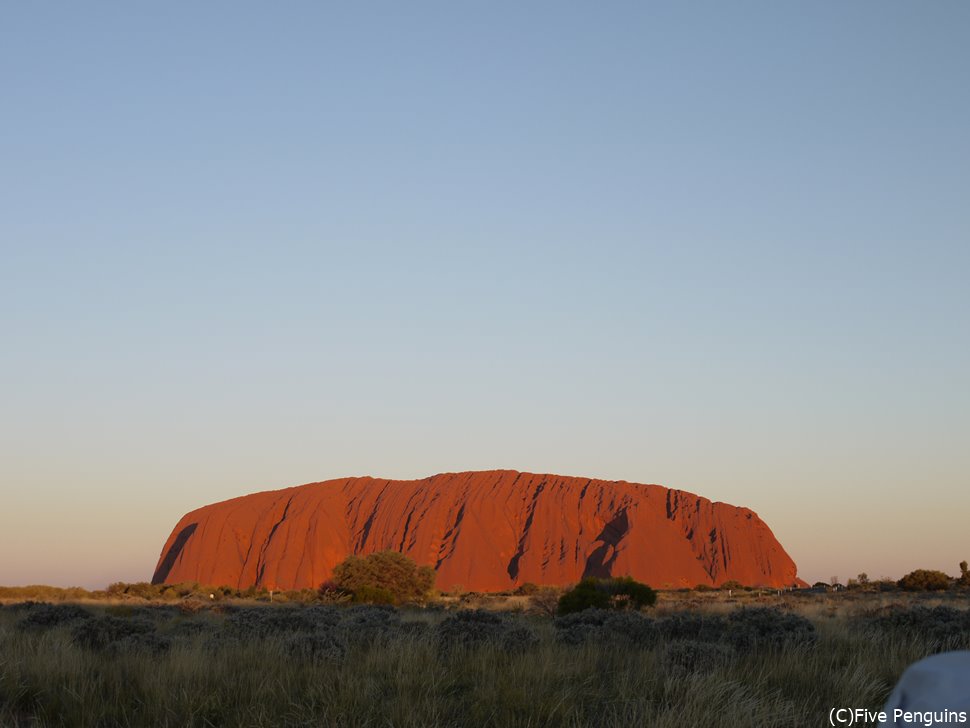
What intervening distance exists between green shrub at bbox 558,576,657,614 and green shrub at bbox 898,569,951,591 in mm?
18793

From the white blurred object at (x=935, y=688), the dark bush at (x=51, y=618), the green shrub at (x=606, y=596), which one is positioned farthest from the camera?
the green shrub at (x=606, y=596)

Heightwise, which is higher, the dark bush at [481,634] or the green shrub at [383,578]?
the dark bush at [481,634]

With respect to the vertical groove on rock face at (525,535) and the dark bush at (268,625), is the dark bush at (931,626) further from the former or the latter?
the vertical groove on rock face at (525,535)

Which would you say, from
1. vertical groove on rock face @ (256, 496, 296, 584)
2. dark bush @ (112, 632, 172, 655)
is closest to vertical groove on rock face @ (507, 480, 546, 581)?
vertical groove on rock face @ (256, 496, 296, 584)

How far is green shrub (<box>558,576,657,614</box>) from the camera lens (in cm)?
2670

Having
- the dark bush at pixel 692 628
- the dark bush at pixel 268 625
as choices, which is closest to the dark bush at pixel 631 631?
the dark bush at pixel 692 628

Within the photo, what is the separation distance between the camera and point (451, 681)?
8.16 meters

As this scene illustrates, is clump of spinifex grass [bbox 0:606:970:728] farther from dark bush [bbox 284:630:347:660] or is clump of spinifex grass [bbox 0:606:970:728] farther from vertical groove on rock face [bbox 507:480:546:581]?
vertical groove on rock face [bbox 507:480:546:581]

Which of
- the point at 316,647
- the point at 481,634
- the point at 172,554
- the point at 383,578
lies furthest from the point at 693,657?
the point at 172,554

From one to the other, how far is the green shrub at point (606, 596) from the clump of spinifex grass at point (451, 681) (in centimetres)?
1553

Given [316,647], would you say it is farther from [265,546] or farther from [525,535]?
[265,546]

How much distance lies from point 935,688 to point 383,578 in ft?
129

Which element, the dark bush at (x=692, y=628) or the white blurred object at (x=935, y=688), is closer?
the white blurred object at (x=935, y=688)

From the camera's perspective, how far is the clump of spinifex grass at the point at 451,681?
22.4 ft
